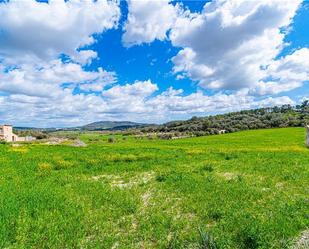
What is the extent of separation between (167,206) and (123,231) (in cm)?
256

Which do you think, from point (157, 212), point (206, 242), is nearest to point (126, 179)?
point (157, 212)

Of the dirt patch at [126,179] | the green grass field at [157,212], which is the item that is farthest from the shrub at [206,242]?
the dirt patch at [126,179]

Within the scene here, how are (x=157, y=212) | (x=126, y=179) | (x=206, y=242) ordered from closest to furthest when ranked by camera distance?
(x=206, y=242) < (x=157, y=212) < (x=126, y=179)

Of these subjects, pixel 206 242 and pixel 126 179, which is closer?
pixel 206 242

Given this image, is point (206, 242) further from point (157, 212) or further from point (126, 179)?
point (126, 179)

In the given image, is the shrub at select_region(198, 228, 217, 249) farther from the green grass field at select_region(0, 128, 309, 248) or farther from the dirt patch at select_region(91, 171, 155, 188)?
the dirt patch at select_region(91, 171, 155, 188)

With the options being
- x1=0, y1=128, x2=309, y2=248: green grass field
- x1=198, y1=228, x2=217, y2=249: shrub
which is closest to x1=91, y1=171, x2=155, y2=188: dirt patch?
x1=0, y1=128, x2=309, y2=248: green grass field

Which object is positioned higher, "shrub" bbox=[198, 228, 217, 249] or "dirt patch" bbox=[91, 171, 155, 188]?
"shrub" bbox=[198, 228, 217, 249]

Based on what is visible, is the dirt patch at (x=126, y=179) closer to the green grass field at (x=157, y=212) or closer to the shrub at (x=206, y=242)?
the green grass field at (x=157, y=212)

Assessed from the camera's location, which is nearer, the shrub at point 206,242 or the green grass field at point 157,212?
the shrub at point 206,242

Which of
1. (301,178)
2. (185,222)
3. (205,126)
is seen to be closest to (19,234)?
(185,222)

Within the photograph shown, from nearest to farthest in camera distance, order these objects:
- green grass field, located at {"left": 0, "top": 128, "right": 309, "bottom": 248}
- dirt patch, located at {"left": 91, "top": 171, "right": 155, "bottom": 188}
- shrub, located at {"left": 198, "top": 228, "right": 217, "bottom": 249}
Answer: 1. shrub, located at {"left": 198, "top": 228, "right": 217, "bottom": 249}
2. green grass field, located at {"left": 0, "top": 128, "right": 309, "bottom": 248}
3. dirt patch, located at {"left": 91, "top": 171, "right": 155, "bottom": 188}

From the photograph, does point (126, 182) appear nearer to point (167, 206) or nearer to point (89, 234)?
point (167, 206)

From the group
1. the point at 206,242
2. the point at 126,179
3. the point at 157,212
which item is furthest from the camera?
the point at 126,179
